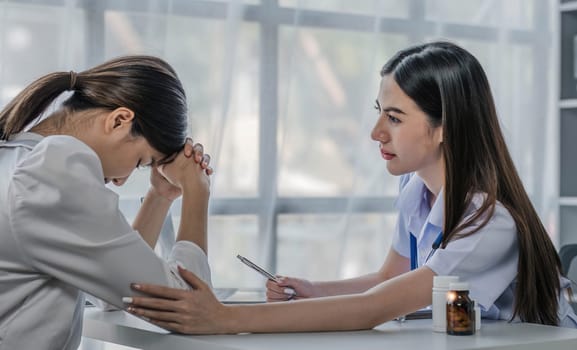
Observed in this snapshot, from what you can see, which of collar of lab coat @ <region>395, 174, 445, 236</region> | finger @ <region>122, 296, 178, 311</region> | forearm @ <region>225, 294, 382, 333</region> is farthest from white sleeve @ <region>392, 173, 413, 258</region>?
finger @ <region>122, 296, 178, 311</region>

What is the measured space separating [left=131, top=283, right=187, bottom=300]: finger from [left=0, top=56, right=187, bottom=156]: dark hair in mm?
297

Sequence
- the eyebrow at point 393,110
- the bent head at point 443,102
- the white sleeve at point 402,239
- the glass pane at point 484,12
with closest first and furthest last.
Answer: the bent head at point 443,102
the eyebrow at point 393,110
the white sleeve at point 402,239
the glass pane at point 484,12

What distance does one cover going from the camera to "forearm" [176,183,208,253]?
1.69m

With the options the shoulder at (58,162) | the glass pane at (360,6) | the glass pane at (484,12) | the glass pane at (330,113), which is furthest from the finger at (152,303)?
the glass pane at (484,12)

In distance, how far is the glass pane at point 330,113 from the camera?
11.7 ft

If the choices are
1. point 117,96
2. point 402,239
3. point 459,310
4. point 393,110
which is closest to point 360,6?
point 402,239

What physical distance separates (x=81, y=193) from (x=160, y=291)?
8.0 inches

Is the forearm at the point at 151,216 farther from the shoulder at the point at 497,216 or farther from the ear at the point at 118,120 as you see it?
the shoulder at the point at 497,216

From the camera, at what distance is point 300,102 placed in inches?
141

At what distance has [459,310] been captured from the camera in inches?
58.5

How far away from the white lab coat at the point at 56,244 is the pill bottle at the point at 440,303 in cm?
43

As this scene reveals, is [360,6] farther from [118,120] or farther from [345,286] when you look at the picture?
[118,120]

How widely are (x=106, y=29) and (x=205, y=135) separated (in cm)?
52

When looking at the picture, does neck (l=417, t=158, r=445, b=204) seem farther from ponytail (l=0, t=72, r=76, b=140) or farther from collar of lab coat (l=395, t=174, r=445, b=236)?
ponytail (l=0, t=72, r=76, b=140)
